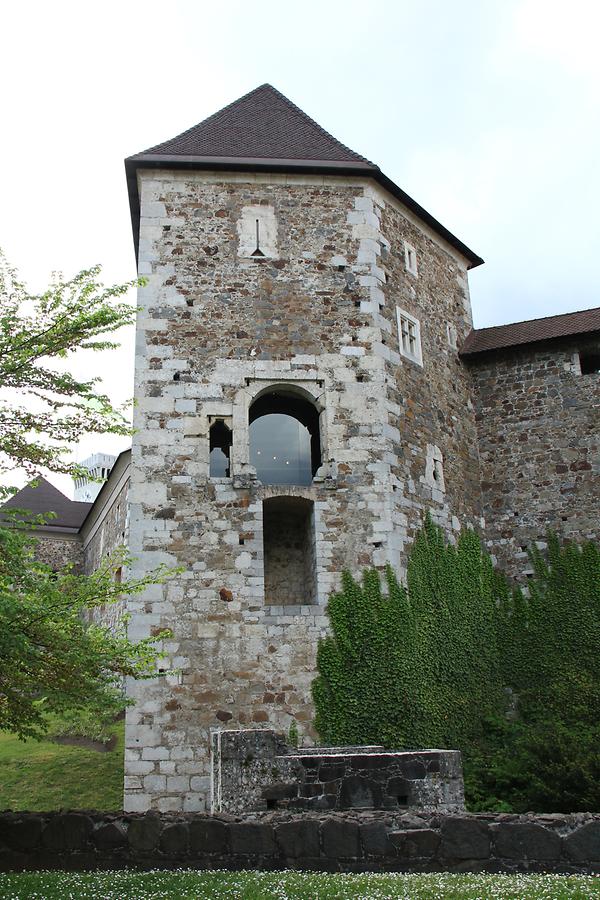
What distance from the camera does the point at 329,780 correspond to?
32.2ft

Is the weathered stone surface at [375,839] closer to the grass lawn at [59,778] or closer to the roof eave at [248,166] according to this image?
the grass lawn at [59,778]

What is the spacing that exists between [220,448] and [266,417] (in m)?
1.14

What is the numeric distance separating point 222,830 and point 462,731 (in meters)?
6.82

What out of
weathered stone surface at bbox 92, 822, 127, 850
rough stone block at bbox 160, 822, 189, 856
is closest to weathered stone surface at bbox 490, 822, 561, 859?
rough stone block at bbox 160, 822, 189, 856

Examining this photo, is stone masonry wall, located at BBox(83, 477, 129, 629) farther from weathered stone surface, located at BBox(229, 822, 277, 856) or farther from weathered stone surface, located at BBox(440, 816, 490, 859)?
weathered stone surface, located at BBox(440, 816, 490, 859)

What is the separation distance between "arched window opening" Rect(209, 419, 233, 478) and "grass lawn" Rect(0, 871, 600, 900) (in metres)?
7.23

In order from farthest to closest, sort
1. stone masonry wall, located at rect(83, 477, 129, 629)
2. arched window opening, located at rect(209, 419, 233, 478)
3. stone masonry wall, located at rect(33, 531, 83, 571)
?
stone masonry wall, located at rect(33, 531, 83, 571), stone masonry wall, located at rect(83, 477, 129, 629), arched window opening, located at rect(209, 419, 233, 478)

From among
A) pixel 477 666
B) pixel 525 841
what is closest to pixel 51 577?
pixel 525 841

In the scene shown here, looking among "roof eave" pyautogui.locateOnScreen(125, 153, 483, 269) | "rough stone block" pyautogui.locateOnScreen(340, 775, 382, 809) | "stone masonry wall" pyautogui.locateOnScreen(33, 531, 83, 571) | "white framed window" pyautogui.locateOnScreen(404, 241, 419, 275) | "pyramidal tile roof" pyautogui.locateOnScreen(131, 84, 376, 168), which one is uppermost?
"pyramidal tile roof" pyautogui.locateOnScreen(131, 84, 376, 168)

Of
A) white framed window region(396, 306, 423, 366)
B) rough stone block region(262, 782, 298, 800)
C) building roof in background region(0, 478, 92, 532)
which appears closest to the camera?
rough stone block region(262, 782, 298, 800)

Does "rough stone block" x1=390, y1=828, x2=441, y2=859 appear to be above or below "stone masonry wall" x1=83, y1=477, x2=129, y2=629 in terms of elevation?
below

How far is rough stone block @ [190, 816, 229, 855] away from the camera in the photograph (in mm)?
8016

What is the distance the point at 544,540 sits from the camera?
642 inches

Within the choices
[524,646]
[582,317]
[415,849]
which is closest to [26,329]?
[415,849]
